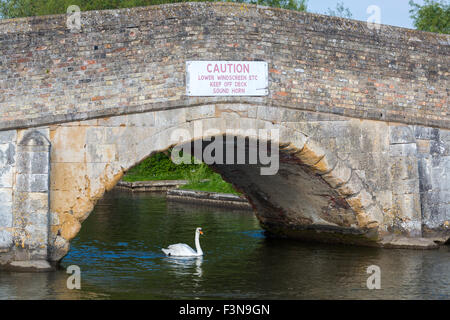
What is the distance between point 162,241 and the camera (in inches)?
517

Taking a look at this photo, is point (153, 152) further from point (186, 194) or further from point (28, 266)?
point (186, 194)

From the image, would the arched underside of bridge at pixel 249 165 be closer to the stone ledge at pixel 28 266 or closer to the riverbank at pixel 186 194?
the stone ledge at pixel 28 266

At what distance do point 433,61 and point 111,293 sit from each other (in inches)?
258

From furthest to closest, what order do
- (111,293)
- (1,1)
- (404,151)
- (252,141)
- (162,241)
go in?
(1,1) < (162,241) < (404,151) < (252,141) < (111,293)

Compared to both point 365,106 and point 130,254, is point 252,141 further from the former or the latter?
point 130,254

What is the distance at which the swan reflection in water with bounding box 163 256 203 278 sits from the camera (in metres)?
10.1

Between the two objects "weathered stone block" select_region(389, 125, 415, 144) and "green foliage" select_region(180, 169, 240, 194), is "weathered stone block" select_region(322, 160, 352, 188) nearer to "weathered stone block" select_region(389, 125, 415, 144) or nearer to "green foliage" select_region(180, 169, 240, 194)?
"weathered stone block" select_region(389, 125, 415, 144)

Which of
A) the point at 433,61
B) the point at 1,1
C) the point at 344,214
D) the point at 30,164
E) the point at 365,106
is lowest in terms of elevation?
the point at 344,214

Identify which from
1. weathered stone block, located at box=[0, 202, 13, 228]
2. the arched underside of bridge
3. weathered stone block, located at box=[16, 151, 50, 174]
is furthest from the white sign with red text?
weathered stone block, located at box=[0, 202, 13, 228]

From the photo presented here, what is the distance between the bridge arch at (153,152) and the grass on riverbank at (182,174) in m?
9.13

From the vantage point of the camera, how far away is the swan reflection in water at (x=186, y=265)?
33.2 feet

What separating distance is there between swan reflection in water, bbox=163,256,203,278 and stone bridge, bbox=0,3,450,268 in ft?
5.03

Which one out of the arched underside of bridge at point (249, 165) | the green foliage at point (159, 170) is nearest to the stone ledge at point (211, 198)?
the green foliage at point (159, 170)
